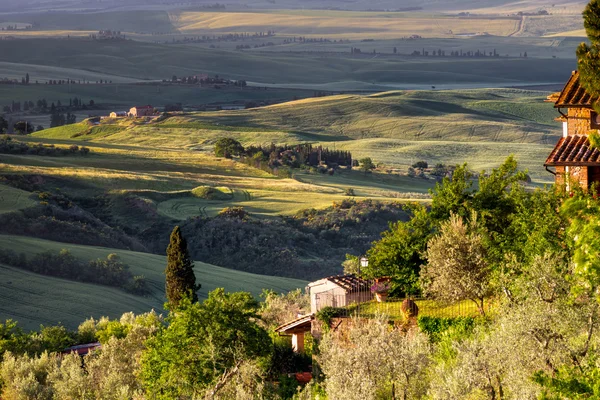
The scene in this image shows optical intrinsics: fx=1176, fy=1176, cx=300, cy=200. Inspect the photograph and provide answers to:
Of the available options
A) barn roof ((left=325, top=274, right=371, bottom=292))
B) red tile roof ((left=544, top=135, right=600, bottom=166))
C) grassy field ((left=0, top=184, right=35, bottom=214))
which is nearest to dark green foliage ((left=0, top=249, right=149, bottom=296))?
grassy field ((left=0, top=184, right=35, bottom=214))

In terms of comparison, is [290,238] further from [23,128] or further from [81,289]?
[23,128]

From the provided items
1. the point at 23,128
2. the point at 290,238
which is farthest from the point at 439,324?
the point at 23,128

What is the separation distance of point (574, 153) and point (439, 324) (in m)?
4.99

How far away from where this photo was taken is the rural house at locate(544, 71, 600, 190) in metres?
26.5

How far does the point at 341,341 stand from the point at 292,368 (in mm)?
2206

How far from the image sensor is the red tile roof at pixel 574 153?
26484mm

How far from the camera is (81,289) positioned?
5047 centimetres

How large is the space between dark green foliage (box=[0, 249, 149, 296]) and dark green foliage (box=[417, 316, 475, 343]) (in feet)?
89.0

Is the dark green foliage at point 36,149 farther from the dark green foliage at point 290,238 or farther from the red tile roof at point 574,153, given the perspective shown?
the red tile roof at point 574,153

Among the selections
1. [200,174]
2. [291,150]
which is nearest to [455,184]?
[200,174]

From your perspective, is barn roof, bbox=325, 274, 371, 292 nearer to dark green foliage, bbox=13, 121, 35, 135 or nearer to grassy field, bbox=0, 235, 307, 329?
grassy field, bbox=0, 235, 307, 329

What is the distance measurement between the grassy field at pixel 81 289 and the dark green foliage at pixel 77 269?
74 cm

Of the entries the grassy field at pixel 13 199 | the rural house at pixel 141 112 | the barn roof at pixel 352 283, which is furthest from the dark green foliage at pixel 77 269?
the rural house at pixel 141 112

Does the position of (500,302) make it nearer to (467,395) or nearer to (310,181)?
(467,395)
